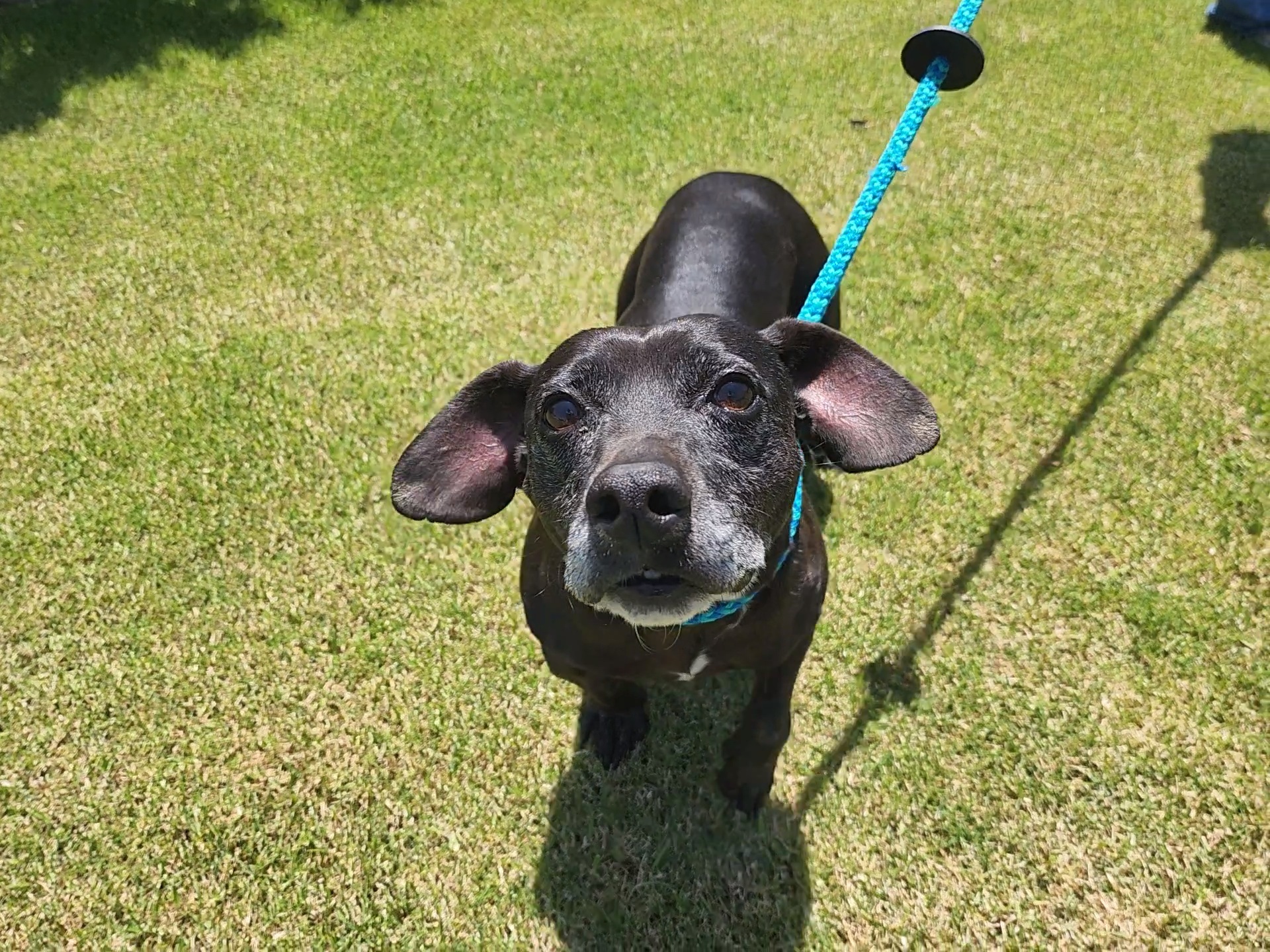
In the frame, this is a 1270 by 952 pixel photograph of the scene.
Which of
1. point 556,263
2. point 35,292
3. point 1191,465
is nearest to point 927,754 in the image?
point 1191,465

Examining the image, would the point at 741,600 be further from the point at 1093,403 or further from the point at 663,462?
the point at 1093,403

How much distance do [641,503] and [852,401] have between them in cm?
98

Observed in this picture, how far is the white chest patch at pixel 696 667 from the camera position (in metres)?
2.61

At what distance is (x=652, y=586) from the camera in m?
2.02

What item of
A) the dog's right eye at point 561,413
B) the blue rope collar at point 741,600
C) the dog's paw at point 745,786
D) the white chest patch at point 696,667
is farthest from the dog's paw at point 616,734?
the dog's right eye at point 561,413

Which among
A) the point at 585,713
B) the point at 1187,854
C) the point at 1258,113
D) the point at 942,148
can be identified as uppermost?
the point at 1258,113

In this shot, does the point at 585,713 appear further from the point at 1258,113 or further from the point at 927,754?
the point at 1258,113

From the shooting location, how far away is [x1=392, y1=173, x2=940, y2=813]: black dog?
1.98 m

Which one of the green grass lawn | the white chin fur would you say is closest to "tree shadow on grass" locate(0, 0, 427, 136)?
the green grass lawn

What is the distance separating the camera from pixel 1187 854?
299 centimetres

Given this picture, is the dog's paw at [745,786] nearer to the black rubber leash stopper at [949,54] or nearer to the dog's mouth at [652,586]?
the dog's mouth at [652,586]

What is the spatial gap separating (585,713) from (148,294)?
4105mm

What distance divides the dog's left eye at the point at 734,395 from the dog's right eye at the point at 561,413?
37 centimetres

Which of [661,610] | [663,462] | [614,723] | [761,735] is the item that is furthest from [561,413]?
[614,723]
